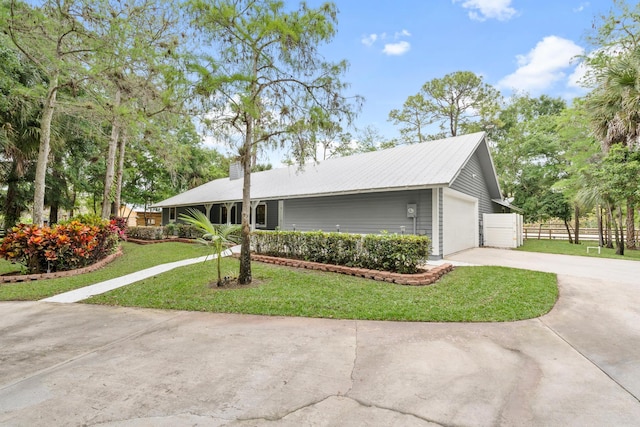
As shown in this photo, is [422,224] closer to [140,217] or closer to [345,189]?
[345,189]

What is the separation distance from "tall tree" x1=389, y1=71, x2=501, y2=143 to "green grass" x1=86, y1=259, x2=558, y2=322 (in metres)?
19.7

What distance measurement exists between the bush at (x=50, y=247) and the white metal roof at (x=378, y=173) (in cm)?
643

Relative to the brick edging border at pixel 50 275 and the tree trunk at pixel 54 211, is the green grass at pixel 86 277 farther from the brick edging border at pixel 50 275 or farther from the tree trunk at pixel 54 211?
the tree trunk at pixel 54 211

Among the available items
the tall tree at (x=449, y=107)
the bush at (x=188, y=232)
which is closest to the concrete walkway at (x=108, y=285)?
the bush at (x=188, y=232)

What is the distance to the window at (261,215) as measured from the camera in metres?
16.3

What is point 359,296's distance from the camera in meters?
5.22

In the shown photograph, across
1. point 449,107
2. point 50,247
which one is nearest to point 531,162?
point 449,107

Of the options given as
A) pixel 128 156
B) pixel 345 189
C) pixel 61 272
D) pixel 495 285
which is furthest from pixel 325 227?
pixel 128 156

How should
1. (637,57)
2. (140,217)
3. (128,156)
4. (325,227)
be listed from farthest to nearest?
(140,217) → (128,156) → (325,227) → (637,57)

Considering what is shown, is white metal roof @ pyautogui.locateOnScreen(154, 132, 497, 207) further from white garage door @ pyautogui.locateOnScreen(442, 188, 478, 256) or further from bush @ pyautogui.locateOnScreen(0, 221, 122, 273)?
bush @ pyautogui.locateOnScreen(0, 221, 122, 273)

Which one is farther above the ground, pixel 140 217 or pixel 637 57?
pixel 637 57

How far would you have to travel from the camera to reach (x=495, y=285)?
5.76 m

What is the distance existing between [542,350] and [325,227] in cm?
951

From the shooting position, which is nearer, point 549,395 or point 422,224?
point 549,395
